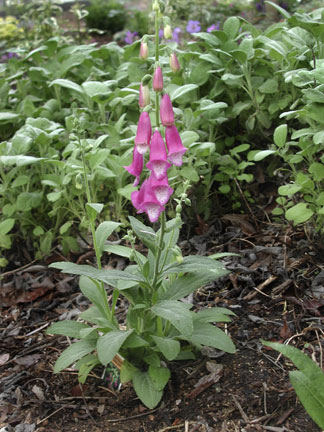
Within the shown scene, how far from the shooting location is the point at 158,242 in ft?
6.79

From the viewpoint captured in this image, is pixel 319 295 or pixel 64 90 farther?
pixel 64 90

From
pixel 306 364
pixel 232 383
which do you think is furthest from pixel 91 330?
pixel 306 364

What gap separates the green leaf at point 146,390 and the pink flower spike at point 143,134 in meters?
0.94

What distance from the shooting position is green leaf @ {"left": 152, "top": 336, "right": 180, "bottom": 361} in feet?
6.51

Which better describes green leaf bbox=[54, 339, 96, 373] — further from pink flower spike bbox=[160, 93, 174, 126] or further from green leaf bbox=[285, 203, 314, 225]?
green leaf bbox=[285, 203, 314, 225]

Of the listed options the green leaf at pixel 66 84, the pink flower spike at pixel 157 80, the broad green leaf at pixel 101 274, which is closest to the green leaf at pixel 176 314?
the broad green leaf at pixel 101 274

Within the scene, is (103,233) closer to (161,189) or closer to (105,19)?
(161,189)

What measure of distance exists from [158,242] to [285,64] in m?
1.84

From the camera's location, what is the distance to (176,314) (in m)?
1.90

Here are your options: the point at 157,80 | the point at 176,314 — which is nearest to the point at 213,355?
the point at 176,314

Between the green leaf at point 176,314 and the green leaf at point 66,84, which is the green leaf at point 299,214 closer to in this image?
the green leaf at point 176,314

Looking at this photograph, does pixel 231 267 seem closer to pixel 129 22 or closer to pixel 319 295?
pixel 319 295

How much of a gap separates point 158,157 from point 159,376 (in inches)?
35.1

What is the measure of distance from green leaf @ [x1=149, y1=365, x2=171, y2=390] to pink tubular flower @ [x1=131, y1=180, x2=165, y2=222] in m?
0.66
